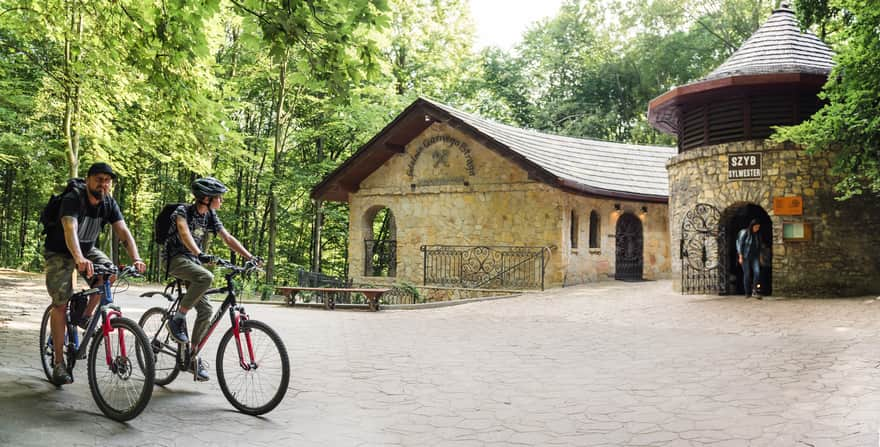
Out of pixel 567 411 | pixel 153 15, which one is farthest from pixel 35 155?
pixel 567 411

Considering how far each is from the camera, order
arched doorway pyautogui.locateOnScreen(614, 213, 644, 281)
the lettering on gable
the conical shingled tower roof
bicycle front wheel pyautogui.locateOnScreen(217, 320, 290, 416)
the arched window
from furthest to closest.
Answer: arched doorway pyautogui.locateOnScreen(614, 213, 644, 281) → the arched window → the lettering on gable → the conical shingled tower roof → bicycle front wheel pyautogui.locateOnScreen(217, 320, 290, 416)

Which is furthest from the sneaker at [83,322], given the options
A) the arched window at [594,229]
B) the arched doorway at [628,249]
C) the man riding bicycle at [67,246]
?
the arched doorway at [628,249]

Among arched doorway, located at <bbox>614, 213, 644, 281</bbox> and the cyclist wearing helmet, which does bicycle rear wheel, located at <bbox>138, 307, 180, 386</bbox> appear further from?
arched doorway, located at <bbox>614, 213, 644, 281</bbox>

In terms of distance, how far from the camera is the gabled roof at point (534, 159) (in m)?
19.3

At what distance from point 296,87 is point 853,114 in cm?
2015

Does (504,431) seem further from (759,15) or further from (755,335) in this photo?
(759,15)

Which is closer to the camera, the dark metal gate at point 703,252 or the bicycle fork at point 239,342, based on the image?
the bicycle fork at point 239,342

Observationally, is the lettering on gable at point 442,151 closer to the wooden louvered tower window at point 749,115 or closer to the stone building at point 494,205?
the stone building at point 494,205

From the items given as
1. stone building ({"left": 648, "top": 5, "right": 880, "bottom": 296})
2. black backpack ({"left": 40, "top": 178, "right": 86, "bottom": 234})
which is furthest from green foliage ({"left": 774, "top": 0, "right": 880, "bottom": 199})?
black backpack ({"left": 40, "top": 178, "right": 86, "bottom": 234})

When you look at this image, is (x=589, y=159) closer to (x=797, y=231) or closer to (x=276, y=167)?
(x=797, y=231)

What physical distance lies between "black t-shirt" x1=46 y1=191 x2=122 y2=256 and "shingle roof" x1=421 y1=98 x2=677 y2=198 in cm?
1367

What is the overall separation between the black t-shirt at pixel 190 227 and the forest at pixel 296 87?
5.01ft

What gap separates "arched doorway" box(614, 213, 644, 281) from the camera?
2264cm

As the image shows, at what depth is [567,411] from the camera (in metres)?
5.89
